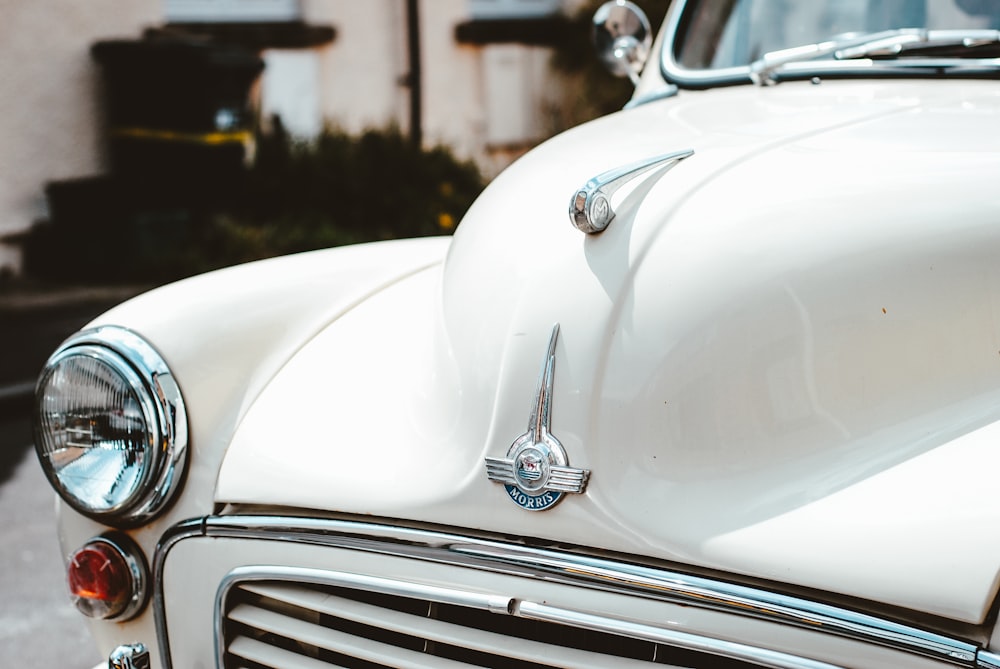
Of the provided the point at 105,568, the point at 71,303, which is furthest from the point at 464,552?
the point at 71,303

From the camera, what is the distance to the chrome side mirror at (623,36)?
2.77 metres

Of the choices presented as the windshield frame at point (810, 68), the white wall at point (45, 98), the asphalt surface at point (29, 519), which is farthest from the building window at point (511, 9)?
the windshield frame at point (810, 68)

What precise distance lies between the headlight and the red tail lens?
0.18ft

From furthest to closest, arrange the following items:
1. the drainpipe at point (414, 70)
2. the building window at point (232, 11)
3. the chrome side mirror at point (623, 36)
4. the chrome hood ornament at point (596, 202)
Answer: the drainpipe at point (414, 70) < the building window at point (232, 11) < the chrome side mirror at point (623, 36) < the chrome hood ornament at point (596, 202)

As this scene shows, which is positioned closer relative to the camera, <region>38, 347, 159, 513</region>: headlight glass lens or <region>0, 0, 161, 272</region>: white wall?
<region>38, 347, 159, 513</region>: headlight glass lens

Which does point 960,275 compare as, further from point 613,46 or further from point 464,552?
point 613,46

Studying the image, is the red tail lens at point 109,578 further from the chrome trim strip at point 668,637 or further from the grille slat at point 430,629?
the chrome trim strip at point 668,637

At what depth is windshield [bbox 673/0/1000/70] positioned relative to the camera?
6.63 feet

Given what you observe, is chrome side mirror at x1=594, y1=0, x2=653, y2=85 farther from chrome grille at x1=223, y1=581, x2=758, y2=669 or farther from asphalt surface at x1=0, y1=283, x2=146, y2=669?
asphalt surface at x1=0, y1=283, x2=146, y2=669

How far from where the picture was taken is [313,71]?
8680mm

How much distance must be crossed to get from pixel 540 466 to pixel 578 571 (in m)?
0.14

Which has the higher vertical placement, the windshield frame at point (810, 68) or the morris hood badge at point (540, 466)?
the windshield frame at point (810, 68)

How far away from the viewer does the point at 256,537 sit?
61.6 inches

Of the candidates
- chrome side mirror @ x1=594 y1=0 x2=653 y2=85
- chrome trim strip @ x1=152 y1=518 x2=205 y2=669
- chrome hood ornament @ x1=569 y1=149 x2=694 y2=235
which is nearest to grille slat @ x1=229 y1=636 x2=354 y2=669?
chrome trim strip @ x1=152 y1=518 x2=205 y2=669
